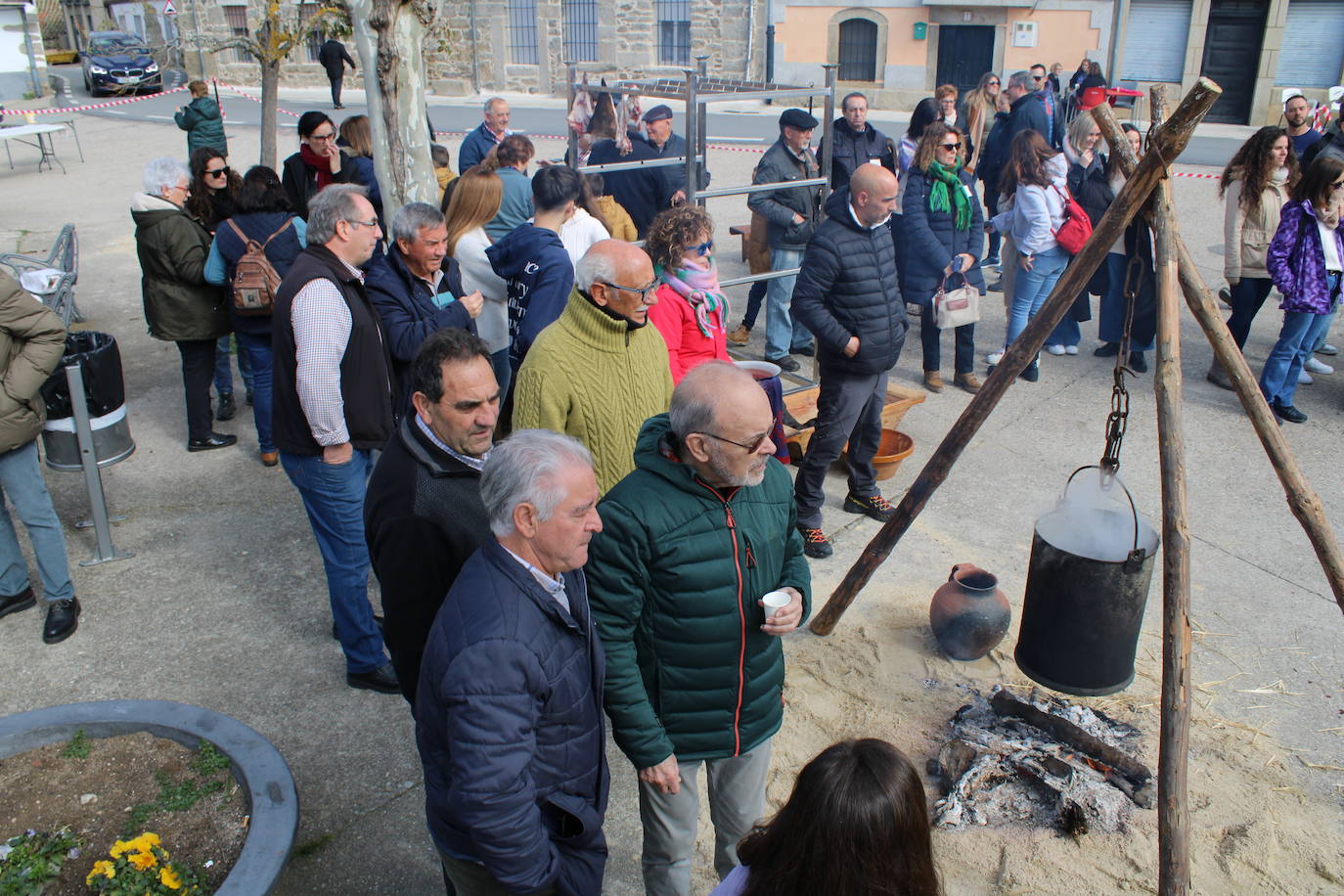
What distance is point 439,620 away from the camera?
229 cm

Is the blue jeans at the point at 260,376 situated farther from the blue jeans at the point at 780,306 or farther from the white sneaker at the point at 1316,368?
the white sneaker at the point at 1316,368

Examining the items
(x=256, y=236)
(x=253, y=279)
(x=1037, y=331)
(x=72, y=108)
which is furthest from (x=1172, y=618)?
(x=72, y=108)

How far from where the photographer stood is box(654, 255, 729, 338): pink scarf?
15.4 feet

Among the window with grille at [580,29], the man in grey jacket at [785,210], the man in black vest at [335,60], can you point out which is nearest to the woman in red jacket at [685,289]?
the man in grey jacket at [785,210]

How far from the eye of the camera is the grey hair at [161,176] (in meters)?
6.00

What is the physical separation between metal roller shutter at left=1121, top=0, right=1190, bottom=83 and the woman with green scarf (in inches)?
738

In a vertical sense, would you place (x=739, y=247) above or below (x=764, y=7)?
below

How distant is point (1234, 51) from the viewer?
897 inches

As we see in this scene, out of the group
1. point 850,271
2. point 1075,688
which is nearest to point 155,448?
point 850,271

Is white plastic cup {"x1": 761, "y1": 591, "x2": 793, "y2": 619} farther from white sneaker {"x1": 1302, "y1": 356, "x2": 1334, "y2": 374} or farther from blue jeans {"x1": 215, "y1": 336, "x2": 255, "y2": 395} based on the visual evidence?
white sneaker {"x1": 1302, "y1": 356, "x2": 1334, "y2": 374}

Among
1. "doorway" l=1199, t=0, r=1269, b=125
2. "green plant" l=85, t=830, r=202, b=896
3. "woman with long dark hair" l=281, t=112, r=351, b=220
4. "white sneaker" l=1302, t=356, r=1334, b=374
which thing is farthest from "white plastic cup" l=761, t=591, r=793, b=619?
"doorway" l=1199, t=0, r=1269, b=125

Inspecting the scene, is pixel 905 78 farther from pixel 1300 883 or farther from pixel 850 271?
pixel 1300 883

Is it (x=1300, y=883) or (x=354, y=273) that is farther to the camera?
(x=354, y=273)

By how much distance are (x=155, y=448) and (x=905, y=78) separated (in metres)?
22.5
